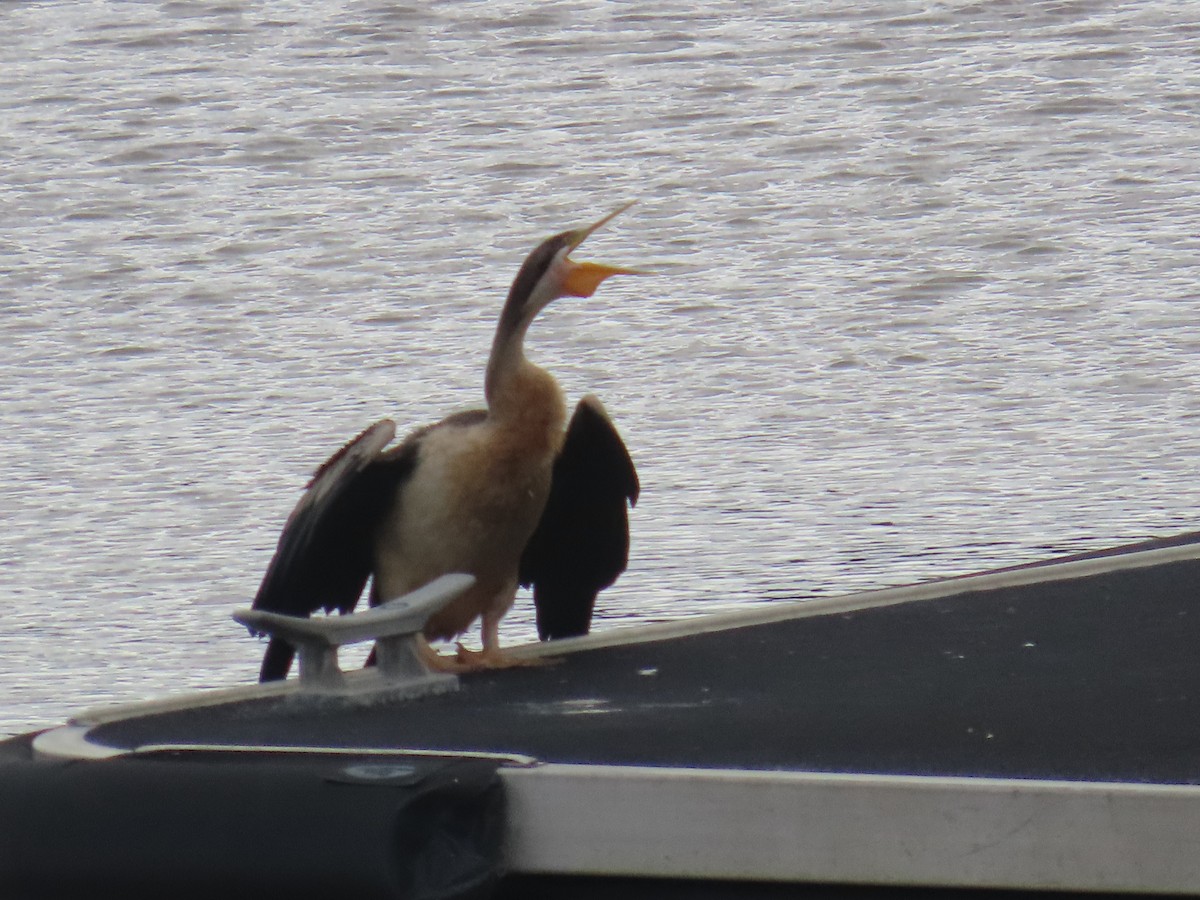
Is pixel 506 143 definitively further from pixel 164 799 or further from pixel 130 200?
pixel 164 799

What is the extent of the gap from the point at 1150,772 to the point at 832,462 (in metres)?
1.87

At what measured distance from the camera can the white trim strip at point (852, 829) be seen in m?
1.11

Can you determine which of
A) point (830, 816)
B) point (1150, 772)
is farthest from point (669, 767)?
point (1150, 772)

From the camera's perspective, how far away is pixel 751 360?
3.29 m

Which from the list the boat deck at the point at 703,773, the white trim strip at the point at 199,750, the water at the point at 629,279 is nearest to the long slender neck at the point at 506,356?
the boat deck at the point at 703,773

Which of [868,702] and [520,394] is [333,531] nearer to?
[520,394]

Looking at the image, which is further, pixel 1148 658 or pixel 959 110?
pixel 959 110

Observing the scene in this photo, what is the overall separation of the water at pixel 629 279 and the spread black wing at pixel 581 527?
52 cm

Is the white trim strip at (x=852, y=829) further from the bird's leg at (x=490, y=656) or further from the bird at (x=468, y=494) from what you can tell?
the bird at (x=468, y=494)

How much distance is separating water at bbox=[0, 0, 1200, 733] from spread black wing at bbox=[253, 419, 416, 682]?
56cm

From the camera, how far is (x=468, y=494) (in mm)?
1872

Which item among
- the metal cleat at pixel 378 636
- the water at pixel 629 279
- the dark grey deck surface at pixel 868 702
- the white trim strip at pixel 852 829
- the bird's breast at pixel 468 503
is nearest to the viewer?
the white trim strip at pixel 852 829

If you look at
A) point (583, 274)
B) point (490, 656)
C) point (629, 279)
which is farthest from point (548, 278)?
point (629, 279)

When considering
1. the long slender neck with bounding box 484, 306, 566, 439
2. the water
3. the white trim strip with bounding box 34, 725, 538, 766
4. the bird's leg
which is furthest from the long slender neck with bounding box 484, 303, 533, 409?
the water
